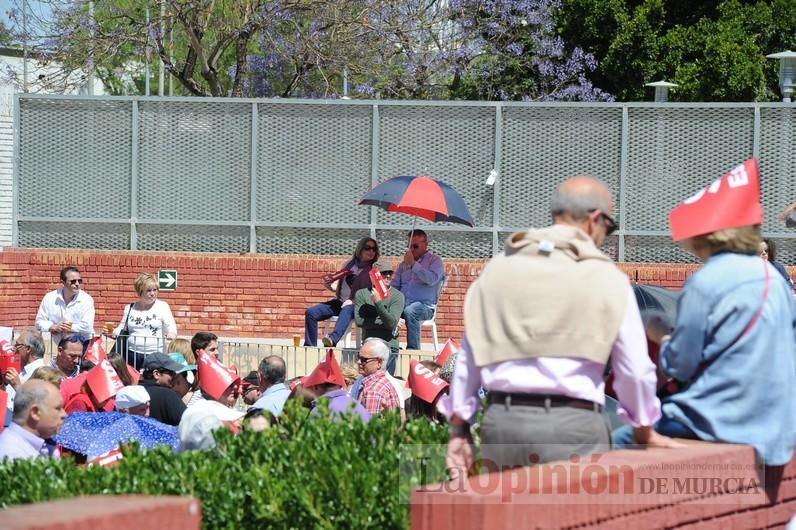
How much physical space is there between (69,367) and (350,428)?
6758 millimetres

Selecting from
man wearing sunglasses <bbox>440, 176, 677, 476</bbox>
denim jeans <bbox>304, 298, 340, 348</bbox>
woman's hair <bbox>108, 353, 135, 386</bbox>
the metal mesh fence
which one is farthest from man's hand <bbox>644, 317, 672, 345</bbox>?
the metal mesh fence

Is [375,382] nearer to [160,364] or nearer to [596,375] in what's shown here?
[160,364]

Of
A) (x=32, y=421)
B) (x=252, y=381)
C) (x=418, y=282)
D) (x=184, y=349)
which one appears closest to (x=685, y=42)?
(x=418, y=282)

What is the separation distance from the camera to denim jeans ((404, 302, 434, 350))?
47.1 feet

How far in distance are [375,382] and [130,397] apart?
165cm

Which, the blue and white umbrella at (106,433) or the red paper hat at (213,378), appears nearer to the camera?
the blue and white umbrella at (106,433)

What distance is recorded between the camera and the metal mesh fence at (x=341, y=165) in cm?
1758

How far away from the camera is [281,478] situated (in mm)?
4836

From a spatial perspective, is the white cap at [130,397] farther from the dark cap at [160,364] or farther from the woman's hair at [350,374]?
the woman's hair at [350,374]

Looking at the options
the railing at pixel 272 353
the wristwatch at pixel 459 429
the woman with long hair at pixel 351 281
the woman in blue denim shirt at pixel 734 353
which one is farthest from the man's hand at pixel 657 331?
the woman with long hair at pixel 351 281

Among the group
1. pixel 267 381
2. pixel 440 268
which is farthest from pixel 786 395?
pixel 440 268

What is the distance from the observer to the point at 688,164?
17.6 m

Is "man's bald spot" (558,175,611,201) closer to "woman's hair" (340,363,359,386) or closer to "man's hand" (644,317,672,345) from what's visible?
"man's hand" (644,317,672,345)

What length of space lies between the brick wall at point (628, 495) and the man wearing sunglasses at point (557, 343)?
0.48 ft
